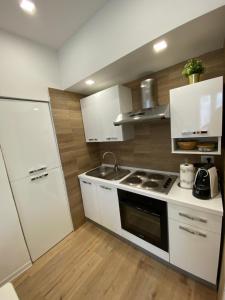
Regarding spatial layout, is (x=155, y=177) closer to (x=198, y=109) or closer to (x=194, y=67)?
(x=198, y=109)

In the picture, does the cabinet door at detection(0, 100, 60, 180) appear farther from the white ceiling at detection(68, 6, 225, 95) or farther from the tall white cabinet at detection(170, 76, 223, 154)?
the tall white cabinet at detection(170, 76, 223, 154)

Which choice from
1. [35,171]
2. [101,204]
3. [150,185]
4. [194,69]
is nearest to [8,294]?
[35,171]

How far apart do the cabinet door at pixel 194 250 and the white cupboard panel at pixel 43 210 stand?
1.49 metres

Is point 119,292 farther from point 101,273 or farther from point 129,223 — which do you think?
point 129,223

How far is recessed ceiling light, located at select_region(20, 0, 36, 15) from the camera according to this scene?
118cm

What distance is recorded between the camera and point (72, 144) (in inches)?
84.9

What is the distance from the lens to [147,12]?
108 centimetres

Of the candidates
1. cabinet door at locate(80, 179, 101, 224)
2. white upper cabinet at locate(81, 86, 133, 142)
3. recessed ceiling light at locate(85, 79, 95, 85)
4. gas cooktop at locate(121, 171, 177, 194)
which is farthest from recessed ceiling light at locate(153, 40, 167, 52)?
cabinet door at locate(80, 179, 101, 224)

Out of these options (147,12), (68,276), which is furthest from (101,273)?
(147,12)

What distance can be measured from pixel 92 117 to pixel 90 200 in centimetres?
129

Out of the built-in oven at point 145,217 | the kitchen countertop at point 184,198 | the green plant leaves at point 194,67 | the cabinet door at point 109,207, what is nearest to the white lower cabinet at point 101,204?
the cabinet door at point 109,207

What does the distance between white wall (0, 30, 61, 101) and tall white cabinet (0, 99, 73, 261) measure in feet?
0.43

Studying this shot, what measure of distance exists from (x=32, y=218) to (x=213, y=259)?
1.93 meters

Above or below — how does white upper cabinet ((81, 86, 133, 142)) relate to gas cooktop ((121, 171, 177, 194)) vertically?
above
